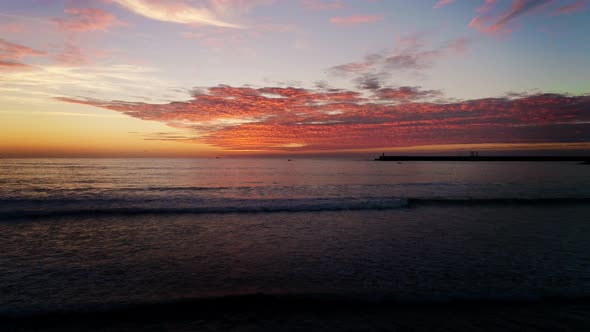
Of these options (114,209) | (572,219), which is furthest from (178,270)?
(572,219)

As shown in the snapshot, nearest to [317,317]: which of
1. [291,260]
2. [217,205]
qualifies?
[291,260]

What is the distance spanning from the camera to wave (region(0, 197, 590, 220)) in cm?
1766

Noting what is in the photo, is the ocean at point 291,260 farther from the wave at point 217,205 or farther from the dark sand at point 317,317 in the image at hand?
the wave at point 217,205

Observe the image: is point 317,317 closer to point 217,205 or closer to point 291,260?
point 291,260

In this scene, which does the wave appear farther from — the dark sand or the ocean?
the dark sand

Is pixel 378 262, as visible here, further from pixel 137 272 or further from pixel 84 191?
pixel 84 191

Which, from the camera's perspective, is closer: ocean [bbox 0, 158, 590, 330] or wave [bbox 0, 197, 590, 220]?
ocean [bbox 0, 158, 590, 330]

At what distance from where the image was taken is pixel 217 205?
20.2 meters

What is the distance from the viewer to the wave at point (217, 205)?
17658mm

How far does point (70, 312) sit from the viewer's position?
5730 mm

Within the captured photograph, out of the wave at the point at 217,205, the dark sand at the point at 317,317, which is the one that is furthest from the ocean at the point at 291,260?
the wave at the point at 217,205

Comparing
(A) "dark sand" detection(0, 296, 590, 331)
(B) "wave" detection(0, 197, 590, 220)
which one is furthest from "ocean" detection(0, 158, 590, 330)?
(B) "wave" detection(0, 197, 590, 220)

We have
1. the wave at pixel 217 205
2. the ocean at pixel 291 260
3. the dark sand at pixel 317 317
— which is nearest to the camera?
the dark sand at pixel 317 317

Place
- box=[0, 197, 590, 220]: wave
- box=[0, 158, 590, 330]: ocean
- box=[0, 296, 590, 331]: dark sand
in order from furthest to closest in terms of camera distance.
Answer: box=[0, 197, 590, 220]: wave
box=[0, 158, 590, 330]: ocean
box=[0, 296, 590, 331]: dark sand
